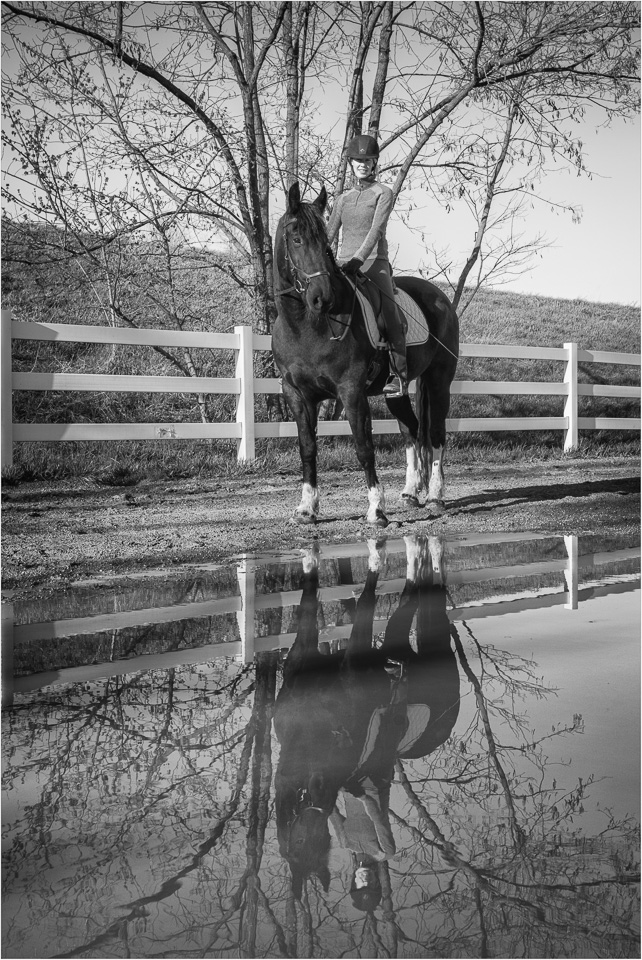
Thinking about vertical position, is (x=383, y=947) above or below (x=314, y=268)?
below

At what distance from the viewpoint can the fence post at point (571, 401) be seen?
1630 cm

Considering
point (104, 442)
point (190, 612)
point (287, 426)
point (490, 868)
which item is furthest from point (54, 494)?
point (490, 868)

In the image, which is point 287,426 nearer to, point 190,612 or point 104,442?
point 104,442

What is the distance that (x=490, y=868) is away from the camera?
6.64ft

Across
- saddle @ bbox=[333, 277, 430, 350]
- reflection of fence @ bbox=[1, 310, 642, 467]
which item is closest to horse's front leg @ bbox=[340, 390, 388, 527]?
saddle @ bbox=[333, 277, 430, 350]

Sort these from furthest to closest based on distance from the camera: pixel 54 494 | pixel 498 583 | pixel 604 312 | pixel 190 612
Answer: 1. pixel 604 312
2. pixel 54 494
3. pixel 498 583
4. pixel 190 612

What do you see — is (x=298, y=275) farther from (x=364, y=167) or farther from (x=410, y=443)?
(x=410, y=443)

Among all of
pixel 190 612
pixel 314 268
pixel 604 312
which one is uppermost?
pixel 604 312

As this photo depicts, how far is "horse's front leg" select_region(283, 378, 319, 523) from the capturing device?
7.56 metres

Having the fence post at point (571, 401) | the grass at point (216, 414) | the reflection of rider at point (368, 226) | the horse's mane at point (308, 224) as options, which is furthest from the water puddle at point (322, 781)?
the fence post at point (571, 401)

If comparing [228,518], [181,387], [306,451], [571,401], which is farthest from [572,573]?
[571,401]

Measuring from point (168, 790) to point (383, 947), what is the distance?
0.81 meters

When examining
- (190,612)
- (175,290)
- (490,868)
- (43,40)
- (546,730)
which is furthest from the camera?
(175,290)

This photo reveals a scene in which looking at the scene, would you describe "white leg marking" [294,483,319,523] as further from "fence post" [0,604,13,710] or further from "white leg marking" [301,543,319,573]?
"fence post" [0,604,13,710]
